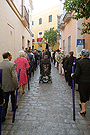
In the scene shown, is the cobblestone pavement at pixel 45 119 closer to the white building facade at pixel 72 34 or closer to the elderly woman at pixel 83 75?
the elderly woman at pixel 83 75

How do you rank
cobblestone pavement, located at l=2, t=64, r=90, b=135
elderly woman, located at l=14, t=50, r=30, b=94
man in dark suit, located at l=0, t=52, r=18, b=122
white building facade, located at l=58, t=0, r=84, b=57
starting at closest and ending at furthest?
cobblestone pavement, located at l=2, t=64, r=90, b=135, man in dark suit, located at l=0, t=52, r=18, b=122, elderly woman, located at l=14, t=50, r=30, b=94, white building facade, located at l=58, t=0, r=84, b=57

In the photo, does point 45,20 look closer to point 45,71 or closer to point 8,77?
point 45,71

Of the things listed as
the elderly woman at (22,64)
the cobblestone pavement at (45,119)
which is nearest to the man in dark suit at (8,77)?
the cobblestone pavement at (45,119)

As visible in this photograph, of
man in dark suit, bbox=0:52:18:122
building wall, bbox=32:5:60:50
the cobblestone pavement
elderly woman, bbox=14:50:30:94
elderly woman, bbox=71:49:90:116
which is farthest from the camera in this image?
building wall, bbox=32:5:60:50

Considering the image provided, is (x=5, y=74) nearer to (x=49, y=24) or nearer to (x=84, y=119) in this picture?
(x=84, y=119)

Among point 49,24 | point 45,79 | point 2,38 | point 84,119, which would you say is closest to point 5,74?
point 84,119

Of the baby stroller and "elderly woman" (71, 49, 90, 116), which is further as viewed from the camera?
the baby stroller

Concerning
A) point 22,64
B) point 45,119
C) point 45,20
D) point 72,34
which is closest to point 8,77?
point 45,119

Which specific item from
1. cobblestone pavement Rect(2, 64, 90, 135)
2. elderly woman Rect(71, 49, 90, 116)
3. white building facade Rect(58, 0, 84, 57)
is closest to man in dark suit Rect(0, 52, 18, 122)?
cobblestone pavement Rect(2, 64, 90, 135)

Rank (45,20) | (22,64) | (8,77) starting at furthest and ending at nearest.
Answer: (45,20) → (22,64) → (8,77)

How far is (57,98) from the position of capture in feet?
18.8

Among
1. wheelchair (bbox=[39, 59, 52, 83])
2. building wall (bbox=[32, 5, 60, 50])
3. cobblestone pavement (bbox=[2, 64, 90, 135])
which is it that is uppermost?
building wall (bbox=[32, 5, 60, 50])

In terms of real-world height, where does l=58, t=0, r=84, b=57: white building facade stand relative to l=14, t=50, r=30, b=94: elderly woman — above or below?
above

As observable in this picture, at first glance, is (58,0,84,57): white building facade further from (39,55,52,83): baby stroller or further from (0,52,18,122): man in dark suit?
(0,52,18,122): man in dark suit
